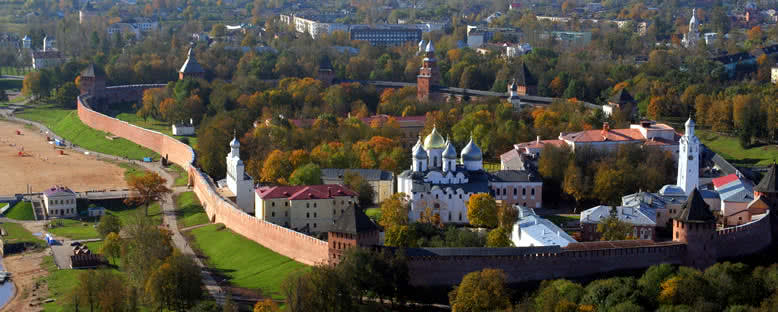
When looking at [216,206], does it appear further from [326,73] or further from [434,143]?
[326,73]

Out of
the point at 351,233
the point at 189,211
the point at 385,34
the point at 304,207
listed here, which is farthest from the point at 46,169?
the point at 385,34

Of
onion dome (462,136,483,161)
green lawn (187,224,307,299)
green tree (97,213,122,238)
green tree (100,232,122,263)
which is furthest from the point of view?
onion dome (462,136,483,161)

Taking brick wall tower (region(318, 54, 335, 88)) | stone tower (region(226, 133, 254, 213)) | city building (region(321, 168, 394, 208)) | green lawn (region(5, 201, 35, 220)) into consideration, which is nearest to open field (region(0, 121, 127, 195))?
green lawn (region(5, 201, 35, 220))

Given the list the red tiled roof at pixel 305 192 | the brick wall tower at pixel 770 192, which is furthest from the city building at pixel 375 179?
the brick wall tower at pixel 770 192

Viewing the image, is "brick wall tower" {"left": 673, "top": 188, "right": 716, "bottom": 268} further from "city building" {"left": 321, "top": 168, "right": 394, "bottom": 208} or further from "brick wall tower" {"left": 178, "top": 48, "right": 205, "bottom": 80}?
"brick wall tower" {"left": 178, "top": 48, "right": 205, "bottom": 80}

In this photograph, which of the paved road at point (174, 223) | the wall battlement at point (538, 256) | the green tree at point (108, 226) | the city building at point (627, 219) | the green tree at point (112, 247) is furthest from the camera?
the green tree at point (108, 226)

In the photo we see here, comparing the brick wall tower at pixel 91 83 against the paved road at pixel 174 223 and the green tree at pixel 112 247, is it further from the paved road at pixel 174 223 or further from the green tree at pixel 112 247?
the green tree at pixel 112 247
